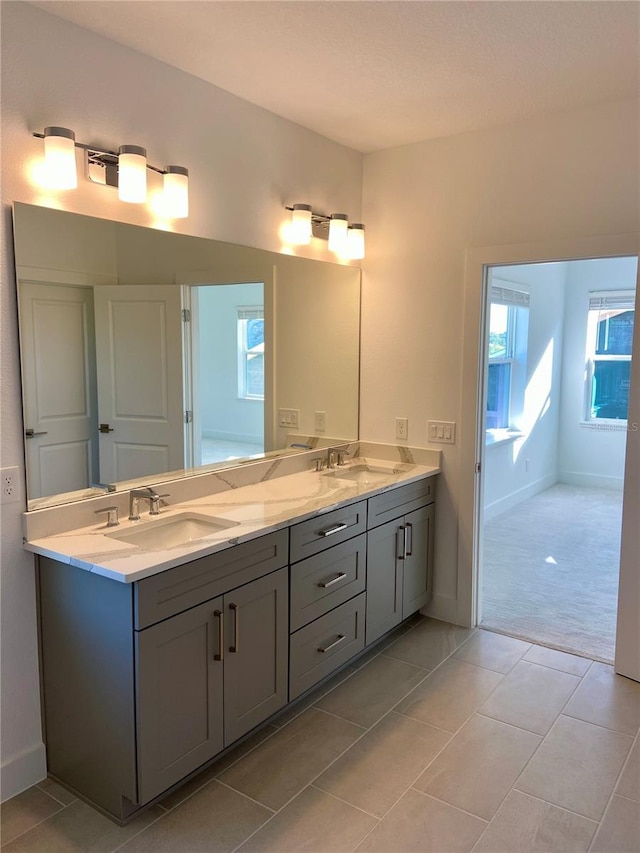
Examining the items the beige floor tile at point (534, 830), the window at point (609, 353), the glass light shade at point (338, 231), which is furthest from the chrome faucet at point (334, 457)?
the window at point (609, 353)

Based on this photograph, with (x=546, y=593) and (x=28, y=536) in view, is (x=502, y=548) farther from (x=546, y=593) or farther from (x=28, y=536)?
(x=28, y=536)

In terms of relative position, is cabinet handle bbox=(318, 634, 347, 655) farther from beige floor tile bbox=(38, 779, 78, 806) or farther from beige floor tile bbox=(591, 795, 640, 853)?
beige floor tile bbox=(591, 795, 640, 853)

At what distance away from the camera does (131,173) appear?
2.22 meters

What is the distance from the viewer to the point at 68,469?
2.26 m

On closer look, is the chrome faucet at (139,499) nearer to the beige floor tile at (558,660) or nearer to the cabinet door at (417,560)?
the cabinet door at (417,560)

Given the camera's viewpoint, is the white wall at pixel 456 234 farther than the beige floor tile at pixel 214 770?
Yes

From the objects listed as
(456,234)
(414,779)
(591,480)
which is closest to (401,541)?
(414,779)

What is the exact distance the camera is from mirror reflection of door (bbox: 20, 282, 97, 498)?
2115mm

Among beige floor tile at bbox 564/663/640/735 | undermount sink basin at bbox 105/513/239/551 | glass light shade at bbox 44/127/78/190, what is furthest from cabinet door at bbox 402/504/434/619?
glass light shade at bbox 44/127/78/190

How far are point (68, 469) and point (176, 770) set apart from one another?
1.05 m

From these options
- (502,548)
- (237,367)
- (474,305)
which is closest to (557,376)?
(502,548)

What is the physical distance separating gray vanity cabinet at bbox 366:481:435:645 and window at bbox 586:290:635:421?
161 inches

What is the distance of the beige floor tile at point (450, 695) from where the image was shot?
2635 millimetres

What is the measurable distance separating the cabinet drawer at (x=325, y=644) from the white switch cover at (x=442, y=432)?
3.10ft
